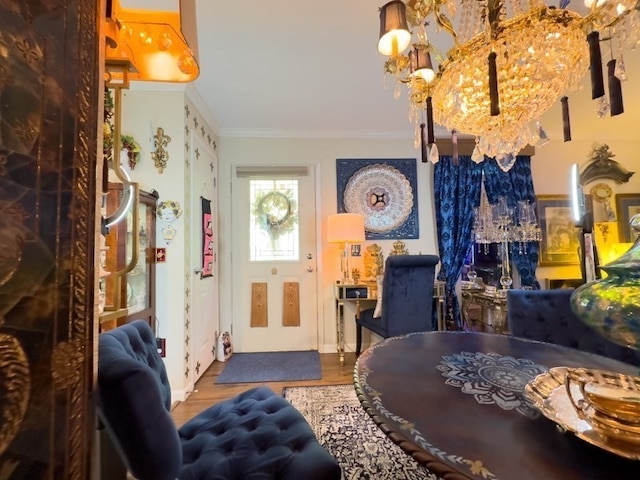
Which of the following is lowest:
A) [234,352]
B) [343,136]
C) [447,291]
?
[234,352]

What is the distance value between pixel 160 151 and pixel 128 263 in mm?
1204

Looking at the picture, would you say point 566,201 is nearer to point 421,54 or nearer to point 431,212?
point 431,212

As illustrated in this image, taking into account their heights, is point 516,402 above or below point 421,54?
below

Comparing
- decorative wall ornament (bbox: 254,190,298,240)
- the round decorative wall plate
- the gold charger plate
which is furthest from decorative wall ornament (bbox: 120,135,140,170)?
the gold charger plate

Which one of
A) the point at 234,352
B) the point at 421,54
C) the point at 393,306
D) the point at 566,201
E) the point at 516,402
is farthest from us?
the point at 566,201

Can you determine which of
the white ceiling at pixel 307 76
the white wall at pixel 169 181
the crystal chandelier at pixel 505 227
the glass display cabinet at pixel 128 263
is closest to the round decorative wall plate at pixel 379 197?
the white ceiling at pixel 307 76

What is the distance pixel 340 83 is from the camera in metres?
2.64

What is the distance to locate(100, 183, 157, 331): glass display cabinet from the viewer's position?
5.96 ft

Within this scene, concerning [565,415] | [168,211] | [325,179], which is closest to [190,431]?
[565,415]

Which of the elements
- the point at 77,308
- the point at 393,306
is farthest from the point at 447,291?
the point at 77,308

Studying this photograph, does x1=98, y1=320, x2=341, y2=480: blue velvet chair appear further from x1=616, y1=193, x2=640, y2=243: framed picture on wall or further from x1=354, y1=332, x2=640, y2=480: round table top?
x1=616, y1=193, x2=640, y2=243: framed picture on wall

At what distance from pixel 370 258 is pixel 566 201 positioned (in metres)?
2.60

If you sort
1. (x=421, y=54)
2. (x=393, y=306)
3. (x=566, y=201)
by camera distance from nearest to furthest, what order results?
(x=421, y=54) → (x=393, y=306) → (x=566, y=201)

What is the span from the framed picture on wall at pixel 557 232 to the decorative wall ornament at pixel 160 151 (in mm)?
4236
